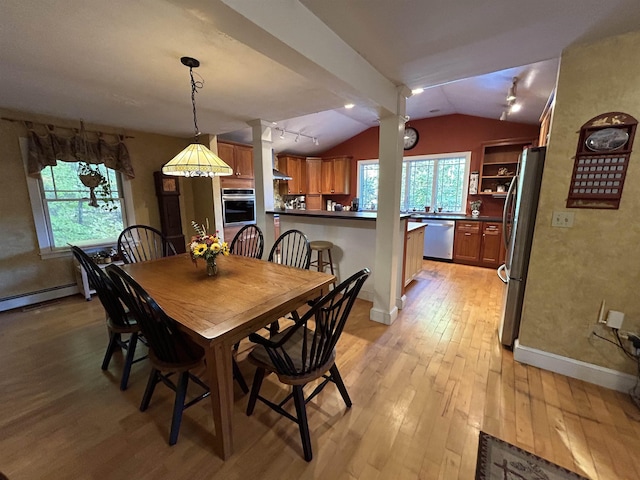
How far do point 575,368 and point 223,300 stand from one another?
2.55m

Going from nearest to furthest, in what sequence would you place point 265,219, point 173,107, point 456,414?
point 456,414
point 173,107
point 265,219

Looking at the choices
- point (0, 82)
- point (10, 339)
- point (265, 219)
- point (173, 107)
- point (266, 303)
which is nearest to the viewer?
Answer: point (266, 303)

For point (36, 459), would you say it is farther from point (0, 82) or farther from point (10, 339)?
point (0, 82)

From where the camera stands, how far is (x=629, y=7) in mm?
1385

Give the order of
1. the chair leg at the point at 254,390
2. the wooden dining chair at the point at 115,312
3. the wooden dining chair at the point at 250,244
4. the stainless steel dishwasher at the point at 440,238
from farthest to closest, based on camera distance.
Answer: the stainless steel dishwasher at the point at 440,238 → the wooden dining chair at the point at 250,244 → the wooden dining chair at the point at 115,312 → the chair leg at the point at 254,390

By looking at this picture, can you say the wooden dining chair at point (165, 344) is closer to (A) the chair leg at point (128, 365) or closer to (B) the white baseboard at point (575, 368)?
(A) the chair leg at point (128, 365)

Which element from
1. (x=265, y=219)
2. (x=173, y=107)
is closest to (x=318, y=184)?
(x=265, y=219)

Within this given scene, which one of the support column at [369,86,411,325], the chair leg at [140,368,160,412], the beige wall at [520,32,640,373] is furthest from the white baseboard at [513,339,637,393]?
the chair leg at [140,368,160,412]

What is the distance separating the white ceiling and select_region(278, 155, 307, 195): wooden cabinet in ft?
11.2

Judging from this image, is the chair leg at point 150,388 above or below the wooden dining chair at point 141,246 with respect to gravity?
below

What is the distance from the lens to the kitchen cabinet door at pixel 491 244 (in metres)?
4.62

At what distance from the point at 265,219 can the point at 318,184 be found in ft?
11.4

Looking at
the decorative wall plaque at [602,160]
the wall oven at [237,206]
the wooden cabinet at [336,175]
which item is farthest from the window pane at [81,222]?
the decorative wall plaque at [602,160]

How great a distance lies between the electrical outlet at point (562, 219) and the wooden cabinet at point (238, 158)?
4279mm
